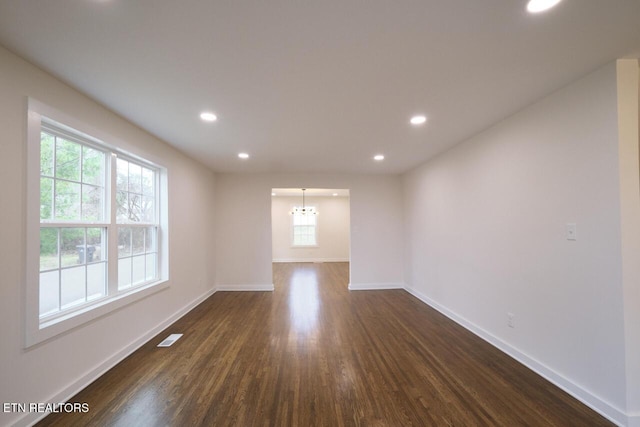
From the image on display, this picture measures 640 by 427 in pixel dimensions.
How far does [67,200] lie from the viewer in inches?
84.7

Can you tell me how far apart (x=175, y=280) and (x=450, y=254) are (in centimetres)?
395

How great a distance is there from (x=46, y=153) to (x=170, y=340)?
2.23 metres

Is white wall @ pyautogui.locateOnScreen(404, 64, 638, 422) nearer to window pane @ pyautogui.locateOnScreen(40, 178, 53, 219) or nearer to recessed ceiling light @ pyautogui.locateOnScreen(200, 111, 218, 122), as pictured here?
recessed ceiling light @ pyautogui.locateOnScreen(200, 111, 218, 122)

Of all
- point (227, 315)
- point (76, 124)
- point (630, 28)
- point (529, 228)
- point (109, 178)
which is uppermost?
point (630, 28)

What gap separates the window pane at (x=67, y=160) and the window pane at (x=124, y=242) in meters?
0.76

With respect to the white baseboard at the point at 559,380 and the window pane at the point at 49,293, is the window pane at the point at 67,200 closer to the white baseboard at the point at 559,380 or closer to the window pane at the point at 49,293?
the window pane at the point at 49,293

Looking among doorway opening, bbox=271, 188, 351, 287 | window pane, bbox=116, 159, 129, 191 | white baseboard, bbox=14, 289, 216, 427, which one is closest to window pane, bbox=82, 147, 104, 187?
window pane, bbox=116, 159, 129, 191

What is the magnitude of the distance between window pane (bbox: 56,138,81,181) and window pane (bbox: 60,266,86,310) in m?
0.77

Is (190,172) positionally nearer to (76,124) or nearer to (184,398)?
(76,124)

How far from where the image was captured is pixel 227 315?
3943 millimetres

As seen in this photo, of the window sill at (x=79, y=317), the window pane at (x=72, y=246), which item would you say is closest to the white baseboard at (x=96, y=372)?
the window sill at (x=79, y=317)

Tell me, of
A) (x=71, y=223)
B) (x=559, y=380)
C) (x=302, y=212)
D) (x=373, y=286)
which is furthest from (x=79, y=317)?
(x=302, y=212)

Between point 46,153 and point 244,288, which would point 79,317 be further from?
point 244,288

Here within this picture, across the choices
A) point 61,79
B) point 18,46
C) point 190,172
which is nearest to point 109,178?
point 61,79
